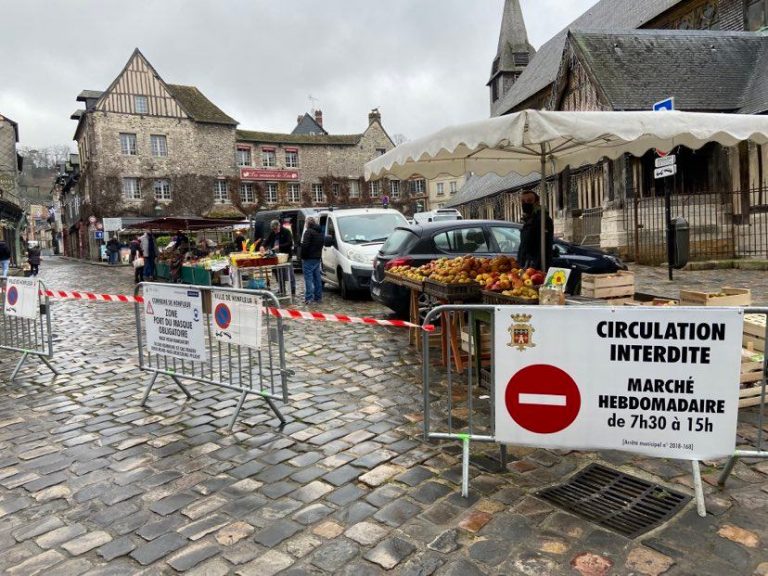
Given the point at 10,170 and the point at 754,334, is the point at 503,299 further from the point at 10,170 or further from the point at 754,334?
the point at 10,170

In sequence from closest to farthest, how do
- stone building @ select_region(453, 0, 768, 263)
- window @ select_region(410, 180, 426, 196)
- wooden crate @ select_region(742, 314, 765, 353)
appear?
1. wooden crate @ select_region(742, 314, 765, 353)
2. stone building @ select_region(453, 0, 768, 263)
3. window @ select_region(410, 180, 426, 196)

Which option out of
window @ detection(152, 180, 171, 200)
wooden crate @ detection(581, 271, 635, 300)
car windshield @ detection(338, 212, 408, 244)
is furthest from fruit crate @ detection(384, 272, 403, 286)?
window @ detection(152, 180, 171, 200)

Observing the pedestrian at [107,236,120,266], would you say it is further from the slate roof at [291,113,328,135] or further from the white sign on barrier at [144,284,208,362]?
the white sign on barrier at [144,284,208,362]

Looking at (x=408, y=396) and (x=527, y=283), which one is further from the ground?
(x=527, y=283)

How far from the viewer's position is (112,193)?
41.3 m

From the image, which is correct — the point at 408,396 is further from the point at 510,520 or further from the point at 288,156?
the point at 288,156

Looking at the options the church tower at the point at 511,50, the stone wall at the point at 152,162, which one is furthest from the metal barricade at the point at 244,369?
the church tower at the point at 511,50

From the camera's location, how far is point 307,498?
138 inches

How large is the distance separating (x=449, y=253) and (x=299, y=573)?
6.49 metres

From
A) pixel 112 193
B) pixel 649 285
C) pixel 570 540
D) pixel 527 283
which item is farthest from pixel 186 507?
pixel 112 193

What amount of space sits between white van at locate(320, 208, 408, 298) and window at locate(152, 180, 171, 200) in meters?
33.4

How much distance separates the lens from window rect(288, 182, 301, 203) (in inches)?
1940

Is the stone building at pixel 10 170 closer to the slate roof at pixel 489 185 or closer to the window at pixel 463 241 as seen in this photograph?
the slate roof at pixel 489 185

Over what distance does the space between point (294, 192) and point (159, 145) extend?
11.6 metres
